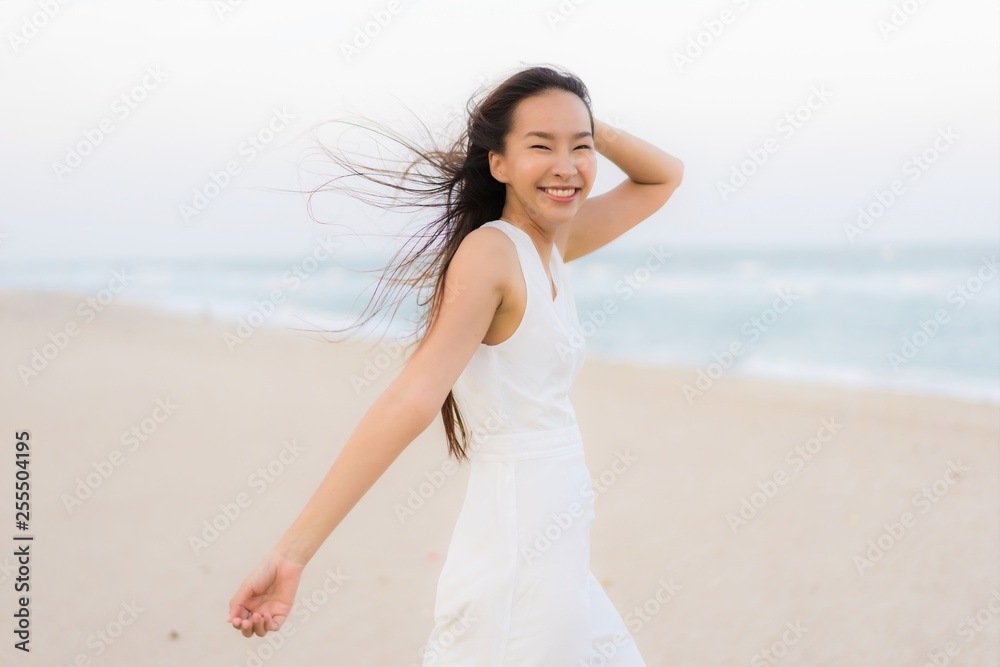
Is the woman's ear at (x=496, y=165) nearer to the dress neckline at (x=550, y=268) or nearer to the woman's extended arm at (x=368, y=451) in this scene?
the dress neckline at (x=550, y=268)

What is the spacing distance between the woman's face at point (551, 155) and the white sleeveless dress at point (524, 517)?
91 millimetres

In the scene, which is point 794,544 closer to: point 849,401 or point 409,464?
point 409,464

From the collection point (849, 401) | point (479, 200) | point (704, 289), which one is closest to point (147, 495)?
point (479, 200)

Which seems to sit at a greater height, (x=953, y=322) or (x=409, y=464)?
(x=953, y=322)

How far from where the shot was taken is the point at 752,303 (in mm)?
23406

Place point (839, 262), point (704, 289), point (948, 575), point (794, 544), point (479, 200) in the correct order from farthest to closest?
point (839, 262)
point (704, 289)
point (794, 544)
point (948, 575)
point (479, 200)

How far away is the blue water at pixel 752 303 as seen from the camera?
12.7 meters

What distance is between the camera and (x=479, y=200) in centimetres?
207

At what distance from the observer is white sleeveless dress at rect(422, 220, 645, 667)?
5.89 ft

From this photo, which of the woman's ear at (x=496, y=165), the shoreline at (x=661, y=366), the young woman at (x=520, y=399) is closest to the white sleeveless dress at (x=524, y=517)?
the young woman at (x=520, y=399)

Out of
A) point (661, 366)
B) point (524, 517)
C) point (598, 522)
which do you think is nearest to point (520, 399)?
point (524, 517)

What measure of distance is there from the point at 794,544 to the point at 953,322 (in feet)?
38.5

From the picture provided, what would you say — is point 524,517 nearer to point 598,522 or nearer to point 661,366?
point 598,522

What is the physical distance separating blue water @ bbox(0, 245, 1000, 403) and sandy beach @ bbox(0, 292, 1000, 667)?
59.3 inches
